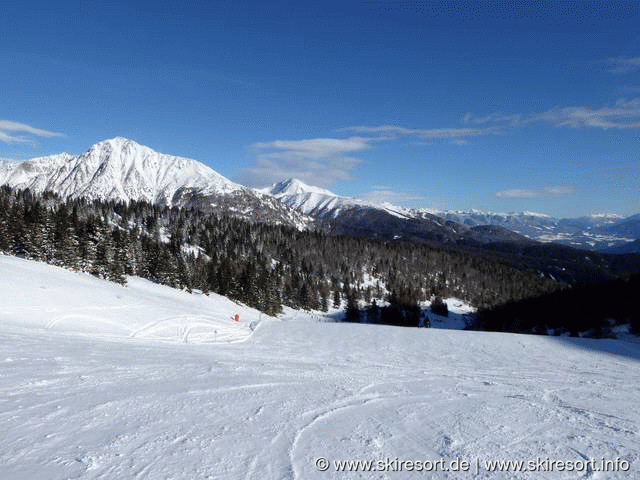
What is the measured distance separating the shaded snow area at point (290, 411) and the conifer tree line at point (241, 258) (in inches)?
1602

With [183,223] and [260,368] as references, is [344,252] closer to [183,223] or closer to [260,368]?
[183,223]

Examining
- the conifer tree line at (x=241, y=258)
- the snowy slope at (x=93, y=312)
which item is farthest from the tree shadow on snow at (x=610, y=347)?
the conifer tree line at (x=241, y=258)

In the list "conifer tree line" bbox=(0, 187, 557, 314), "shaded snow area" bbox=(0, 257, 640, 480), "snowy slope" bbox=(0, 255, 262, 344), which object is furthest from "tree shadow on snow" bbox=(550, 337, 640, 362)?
"conifer tree line" bbox=(0, 187, 557, 314)

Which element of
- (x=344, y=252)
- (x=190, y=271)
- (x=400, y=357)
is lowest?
(x=400, y=357)

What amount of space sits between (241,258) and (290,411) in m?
112

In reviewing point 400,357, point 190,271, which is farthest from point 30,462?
point 190,271

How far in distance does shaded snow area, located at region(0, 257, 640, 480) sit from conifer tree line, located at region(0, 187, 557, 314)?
1602 inches

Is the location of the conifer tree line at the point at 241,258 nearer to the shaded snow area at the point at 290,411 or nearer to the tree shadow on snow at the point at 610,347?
the shaded snow area at the point at 290,411

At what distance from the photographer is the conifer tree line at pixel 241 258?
5584cm

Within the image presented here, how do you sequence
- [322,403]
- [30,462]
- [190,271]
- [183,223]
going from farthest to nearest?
[183,223], [190,271], [322,403], [30,462]

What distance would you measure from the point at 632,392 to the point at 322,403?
1195 cm

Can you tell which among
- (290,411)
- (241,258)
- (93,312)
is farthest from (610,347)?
(241,258)

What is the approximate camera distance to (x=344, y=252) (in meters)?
162

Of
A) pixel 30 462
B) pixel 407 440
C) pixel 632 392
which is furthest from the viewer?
pixel 632 392
